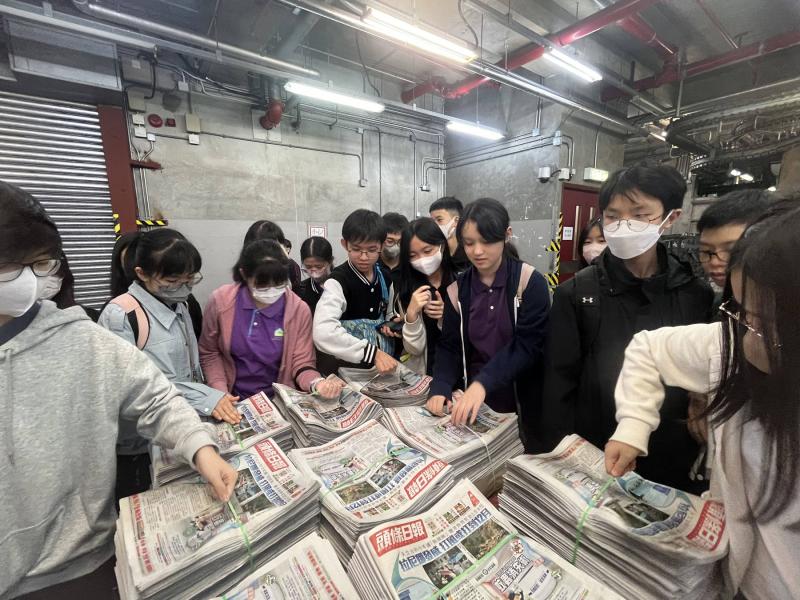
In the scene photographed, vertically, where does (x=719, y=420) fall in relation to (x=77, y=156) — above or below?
below

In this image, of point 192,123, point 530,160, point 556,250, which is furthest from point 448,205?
point 530,160

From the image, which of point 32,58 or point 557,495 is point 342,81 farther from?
point 557,495

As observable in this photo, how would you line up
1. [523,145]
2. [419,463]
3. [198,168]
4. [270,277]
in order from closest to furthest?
[419,463]
[270,277]
[198,168]
[523,145]

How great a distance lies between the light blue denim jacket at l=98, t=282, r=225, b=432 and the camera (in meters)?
1.21

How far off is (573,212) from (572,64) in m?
2.49

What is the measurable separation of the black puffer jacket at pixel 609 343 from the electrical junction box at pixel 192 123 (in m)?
4.84

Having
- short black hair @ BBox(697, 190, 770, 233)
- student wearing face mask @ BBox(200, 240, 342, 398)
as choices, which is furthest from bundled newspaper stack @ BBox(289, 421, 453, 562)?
short black hair @ BBox(697, 190, 770, 233)

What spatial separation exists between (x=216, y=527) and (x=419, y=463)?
48 cm

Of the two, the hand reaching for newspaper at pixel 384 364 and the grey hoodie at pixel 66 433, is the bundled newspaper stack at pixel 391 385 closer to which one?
the hand reaching for newspaper at pixel 384 364

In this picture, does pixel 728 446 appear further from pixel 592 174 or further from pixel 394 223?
pixel 592 174

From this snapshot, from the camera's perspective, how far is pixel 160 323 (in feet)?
4.26

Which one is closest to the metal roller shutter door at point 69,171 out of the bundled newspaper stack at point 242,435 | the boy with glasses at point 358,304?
the boy with glasses at point 358,304

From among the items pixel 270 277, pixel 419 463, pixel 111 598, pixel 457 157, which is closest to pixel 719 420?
pixel 419 463

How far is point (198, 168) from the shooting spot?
4.38 meters
